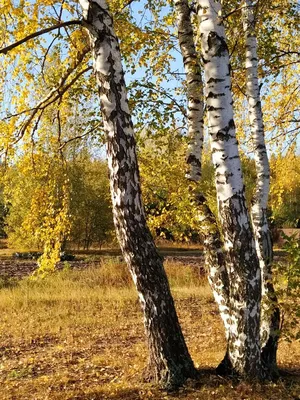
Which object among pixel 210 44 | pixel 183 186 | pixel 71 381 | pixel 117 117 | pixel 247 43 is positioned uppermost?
pixel 247 43

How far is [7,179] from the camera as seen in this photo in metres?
6.06

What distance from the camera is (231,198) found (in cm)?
403

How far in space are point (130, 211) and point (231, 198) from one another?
2.92 ft

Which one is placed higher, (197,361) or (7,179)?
(7,179)

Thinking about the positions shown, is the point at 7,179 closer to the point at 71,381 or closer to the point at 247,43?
the point at 71,381

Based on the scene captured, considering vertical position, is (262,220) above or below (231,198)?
below

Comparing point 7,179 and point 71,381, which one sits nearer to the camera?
point 71,381

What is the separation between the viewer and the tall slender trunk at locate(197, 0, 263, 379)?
3.92 m

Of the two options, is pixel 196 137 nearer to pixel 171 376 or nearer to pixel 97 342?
pixel 171 376

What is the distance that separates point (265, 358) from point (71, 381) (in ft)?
7.09

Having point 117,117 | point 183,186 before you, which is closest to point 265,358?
point 183,186

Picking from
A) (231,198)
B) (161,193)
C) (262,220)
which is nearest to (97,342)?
(161,193)

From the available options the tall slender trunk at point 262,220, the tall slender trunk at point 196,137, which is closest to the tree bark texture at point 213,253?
the tall slender trunk at point 196,137

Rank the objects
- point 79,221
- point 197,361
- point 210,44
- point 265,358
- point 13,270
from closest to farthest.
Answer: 1. point 210,44
2. point 265,358
3. point 197,361
4. point 13,270
5. point 79,221
